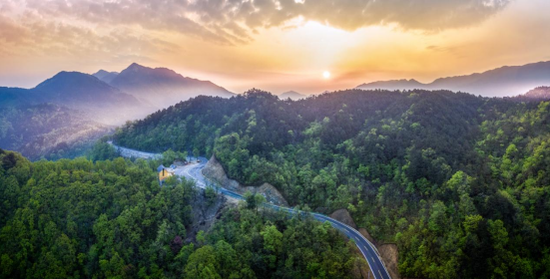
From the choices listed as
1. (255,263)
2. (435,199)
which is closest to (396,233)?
(435,199)

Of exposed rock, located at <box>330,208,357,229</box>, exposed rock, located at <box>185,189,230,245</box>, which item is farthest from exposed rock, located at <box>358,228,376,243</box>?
exposed rock, located at <box>185,189,230,245</box>

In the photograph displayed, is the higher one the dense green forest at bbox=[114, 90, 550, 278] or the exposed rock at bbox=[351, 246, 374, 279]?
the dense green forest at bbox=[114, 90, 550, 278]

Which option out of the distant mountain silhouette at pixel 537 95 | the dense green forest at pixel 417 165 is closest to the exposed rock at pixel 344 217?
the dense green forest at pixel 417 165

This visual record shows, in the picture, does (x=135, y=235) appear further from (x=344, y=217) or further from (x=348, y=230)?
(x=344, y=217)

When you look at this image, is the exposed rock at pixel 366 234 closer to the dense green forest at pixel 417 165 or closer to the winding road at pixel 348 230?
the winding road at pixel 348 230

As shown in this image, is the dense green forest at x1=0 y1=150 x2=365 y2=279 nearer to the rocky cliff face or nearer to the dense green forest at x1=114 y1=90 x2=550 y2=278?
the rocky cliff face

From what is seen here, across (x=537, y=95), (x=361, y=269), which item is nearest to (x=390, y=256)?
(x=361, y=269)
